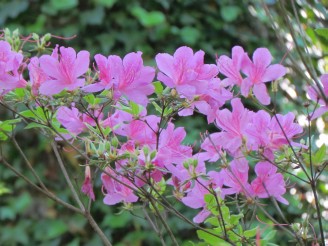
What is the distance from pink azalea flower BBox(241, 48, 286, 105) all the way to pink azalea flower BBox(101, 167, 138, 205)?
0.74 ft

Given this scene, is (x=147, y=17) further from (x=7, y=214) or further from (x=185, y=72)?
(x=185, y=72)

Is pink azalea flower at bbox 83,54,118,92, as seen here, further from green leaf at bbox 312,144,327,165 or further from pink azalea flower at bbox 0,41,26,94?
green leaf at bbox 312,144,327,165

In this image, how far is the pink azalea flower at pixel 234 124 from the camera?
808mm

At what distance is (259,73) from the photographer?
2.66 feet

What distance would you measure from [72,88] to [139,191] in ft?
0.66

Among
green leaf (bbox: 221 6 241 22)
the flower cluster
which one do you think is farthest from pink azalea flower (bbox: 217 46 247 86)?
green leaf (bbox: 221 6 241 22)

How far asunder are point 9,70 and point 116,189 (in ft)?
0.79

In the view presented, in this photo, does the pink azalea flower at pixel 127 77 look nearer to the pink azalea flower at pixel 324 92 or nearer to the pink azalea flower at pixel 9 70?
the pink azalea flower at pixel 9 70

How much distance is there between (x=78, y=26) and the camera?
248cm

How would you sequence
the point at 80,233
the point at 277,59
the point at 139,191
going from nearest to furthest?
the point at 139,191
the point at 80,233
the point at 277,59

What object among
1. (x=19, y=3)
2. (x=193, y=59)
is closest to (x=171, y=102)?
(x=193, y=59)

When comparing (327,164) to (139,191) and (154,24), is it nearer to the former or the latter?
(139,191)

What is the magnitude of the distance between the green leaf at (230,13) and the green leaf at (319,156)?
5.71ft

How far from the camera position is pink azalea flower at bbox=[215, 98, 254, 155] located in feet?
2.65
